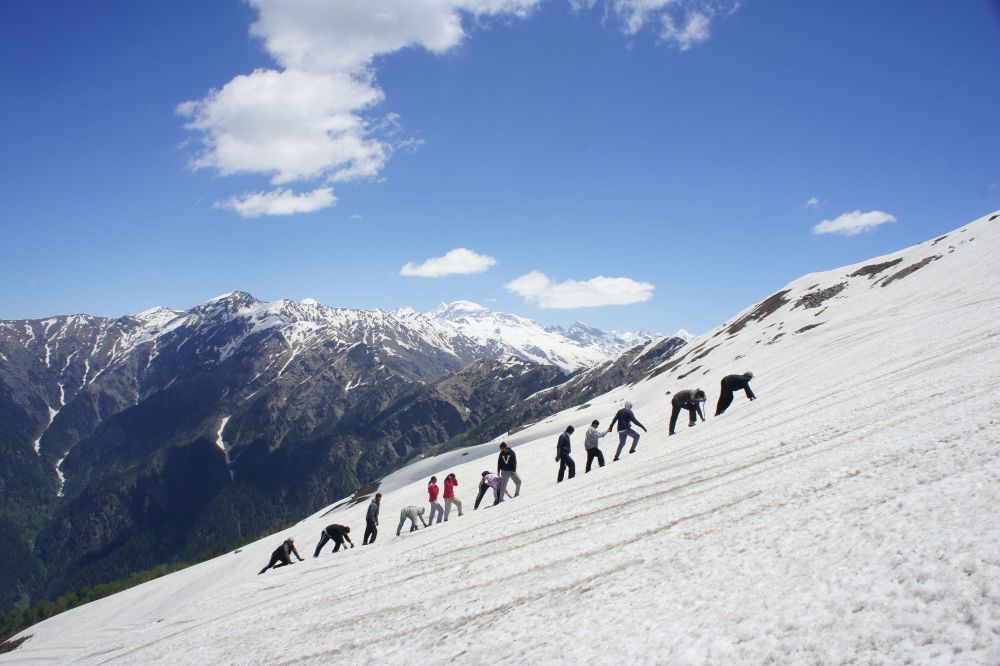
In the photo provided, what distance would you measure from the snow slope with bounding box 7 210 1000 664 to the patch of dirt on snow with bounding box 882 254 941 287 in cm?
5730

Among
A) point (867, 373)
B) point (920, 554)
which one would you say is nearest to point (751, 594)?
point (920, 554)

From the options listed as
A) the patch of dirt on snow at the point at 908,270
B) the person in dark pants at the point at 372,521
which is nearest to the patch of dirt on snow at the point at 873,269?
the patch of dirt on snow at the point at 908,270

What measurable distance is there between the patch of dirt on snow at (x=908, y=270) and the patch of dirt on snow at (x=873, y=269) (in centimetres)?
1111

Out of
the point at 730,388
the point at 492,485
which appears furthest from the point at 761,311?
the point at 492,485

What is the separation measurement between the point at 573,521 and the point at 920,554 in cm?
947

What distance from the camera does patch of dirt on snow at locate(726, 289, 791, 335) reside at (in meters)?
108

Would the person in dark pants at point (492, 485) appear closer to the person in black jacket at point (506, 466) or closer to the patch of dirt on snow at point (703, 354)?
the person in black jacket at point (506, 466)

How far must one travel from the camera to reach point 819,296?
94250 millimetres

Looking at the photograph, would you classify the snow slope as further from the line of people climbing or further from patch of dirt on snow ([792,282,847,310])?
patch of dirt on snow ([792,282,847,310])

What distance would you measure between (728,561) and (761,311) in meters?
112

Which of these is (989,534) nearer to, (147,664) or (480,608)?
(480,608)

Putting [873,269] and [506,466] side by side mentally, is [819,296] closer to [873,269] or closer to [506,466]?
[873,269]

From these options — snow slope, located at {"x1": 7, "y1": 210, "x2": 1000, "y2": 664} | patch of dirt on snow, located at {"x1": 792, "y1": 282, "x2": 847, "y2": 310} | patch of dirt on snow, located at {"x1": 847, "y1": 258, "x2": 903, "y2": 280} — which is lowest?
snow slope, located at {"x1": 7, "y1": 210, "x2": 1000, "y2": 664}

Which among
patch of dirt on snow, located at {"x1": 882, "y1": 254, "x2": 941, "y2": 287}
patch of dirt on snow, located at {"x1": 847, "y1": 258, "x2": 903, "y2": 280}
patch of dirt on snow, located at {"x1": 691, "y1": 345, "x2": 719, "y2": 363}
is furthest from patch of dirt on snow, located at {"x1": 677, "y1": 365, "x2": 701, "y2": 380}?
patch of dirt on snow, located at {"x1": 847, "y1": 258, "x2": 903, "y2": 280}
